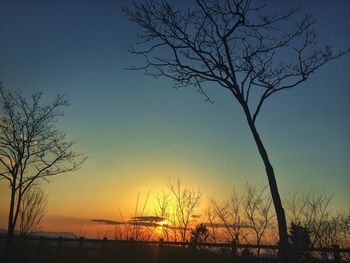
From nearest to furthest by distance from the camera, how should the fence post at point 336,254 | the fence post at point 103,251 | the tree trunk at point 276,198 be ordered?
the tree trunk at point 276,198 → the fence post at point 336,254 → the fence post at point 103,251

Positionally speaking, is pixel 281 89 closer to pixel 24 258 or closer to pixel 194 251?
pixel 194 251

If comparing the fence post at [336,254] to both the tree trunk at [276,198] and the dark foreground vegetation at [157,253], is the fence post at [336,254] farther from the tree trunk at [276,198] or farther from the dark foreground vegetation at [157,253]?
the tree trunk at [276,198]

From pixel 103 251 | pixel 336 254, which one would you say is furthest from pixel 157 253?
pixel 336 254

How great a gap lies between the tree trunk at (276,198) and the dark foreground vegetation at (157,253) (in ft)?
11.6

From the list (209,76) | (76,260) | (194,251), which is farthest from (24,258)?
(209,76)

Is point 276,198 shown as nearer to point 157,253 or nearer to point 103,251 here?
point 157,253

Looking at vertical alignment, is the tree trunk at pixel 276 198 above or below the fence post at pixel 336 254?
above

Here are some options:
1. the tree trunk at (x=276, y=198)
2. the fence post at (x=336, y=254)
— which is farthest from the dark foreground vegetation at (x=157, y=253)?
the tree trunk at (x=276, y=198)

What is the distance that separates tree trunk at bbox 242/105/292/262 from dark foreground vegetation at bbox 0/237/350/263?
3524 millimetres

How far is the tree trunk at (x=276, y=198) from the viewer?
1026 centimetres

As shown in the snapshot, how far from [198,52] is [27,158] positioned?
39.5 feet

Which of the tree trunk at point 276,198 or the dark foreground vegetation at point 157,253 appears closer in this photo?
the tree trunk at point 276,198

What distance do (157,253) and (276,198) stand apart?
22.7 ft

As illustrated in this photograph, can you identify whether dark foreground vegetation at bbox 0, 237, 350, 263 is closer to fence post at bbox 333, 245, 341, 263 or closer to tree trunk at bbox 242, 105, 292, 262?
fence post at bbox 333, 245, 341, 263
